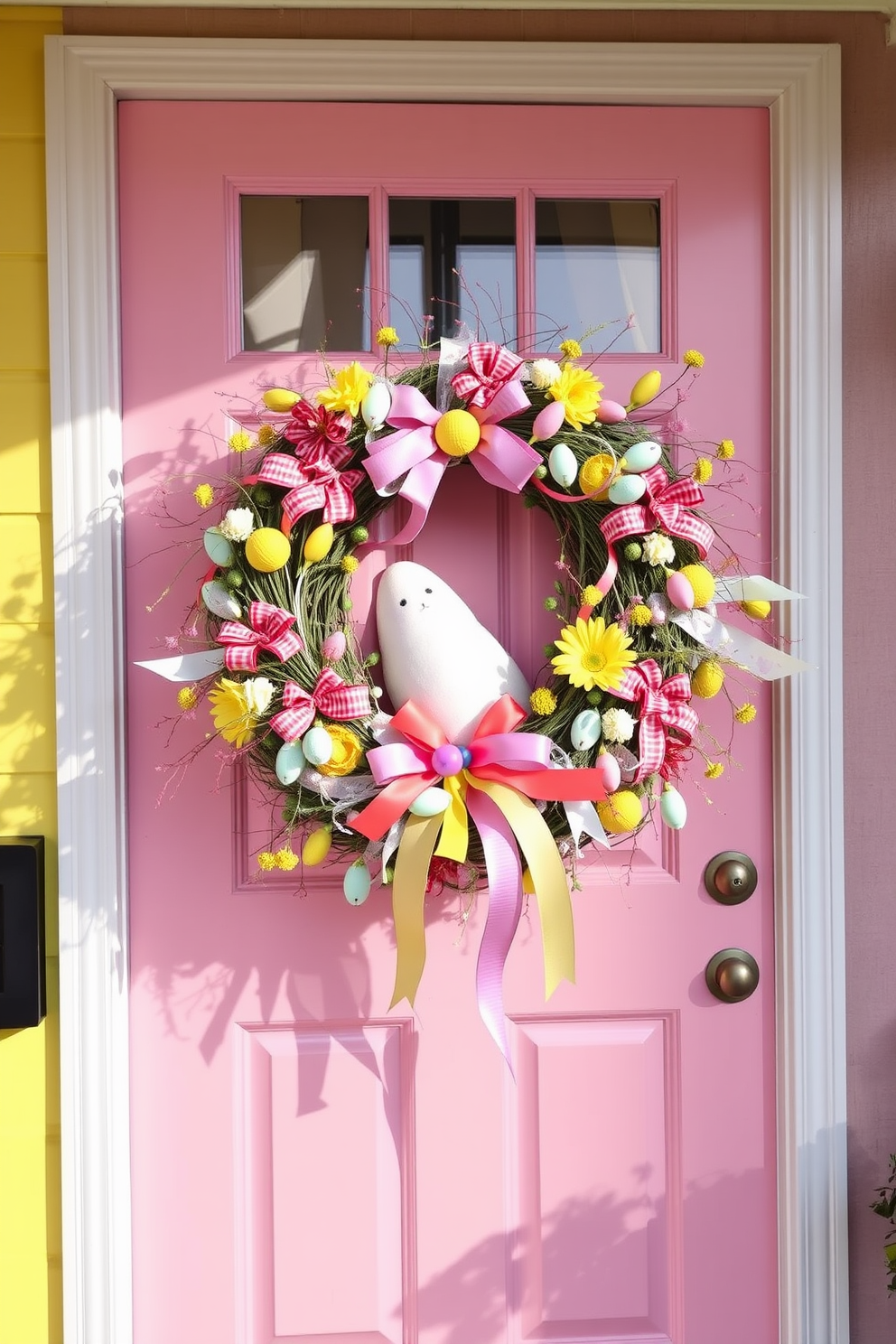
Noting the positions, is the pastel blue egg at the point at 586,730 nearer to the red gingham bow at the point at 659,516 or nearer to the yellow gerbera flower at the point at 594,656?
the yellow gerbera flower at the point at 594,656

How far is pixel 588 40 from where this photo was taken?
4.51 feet

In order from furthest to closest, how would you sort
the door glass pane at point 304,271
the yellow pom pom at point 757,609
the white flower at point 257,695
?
the door glass pane at point 304,271
the yellow pom pom at point 757,609
the white flower at point 257,695

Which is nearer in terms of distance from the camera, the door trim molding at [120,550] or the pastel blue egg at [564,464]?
the pastel blue egg at [564,464]

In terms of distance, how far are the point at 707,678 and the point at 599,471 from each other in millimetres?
302

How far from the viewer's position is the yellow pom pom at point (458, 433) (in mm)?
1216

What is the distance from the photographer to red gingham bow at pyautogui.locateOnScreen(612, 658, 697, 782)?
119cm

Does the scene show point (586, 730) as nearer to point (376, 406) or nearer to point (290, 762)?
point (290, 762)

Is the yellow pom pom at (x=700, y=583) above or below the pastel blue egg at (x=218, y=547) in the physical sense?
below

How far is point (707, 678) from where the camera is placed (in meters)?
1.26

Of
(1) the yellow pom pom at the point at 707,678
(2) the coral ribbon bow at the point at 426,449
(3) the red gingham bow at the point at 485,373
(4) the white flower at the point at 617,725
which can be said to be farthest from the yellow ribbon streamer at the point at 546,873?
(3) the red gingham bow at the point at 485,373

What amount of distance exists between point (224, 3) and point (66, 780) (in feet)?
3.61

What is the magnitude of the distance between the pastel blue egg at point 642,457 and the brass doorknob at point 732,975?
2.37ft

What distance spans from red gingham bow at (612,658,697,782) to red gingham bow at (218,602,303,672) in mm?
412

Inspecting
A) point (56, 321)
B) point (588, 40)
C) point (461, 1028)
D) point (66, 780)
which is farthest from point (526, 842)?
point (588, 40)
